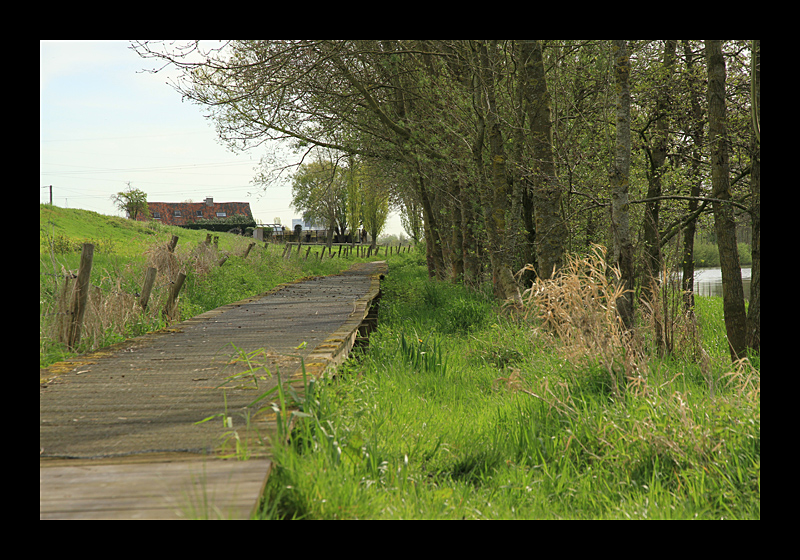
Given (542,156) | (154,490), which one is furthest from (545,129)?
(154,490)

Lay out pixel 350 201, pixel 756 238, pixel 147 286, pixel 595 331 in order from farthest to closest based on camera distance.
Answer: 1. pixel 350 201
2. pixel 147 286
3. pixel 756 238
4. pixel 595 331

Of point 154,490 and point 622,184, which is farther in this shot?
point 622,184

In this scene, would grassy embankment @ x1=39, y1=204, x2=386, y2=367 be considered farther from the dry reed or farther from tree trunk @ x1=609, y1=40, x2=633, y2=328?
tree trunk @ x1=609, y1=40, x2=633, y2=328

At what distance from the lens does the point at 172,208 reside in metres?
80.8

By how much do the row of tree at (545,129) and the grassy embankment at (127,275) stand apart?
3.10 m

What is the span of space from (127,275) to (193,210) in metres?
73.4

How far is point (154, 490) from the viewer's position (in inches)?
95.0

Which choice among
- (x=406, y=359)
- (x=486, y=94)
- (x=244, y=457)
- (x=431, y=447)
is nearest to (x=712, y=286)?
(x=486, y=94)

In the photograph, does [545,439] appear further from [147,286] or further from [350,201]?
[350,201]

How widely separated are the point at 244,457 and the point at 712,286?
24561 mm

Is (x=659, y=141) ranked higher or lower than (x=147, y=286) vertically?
higher

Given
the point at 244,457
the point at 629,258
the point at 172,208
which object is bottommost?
the point at 244,457
